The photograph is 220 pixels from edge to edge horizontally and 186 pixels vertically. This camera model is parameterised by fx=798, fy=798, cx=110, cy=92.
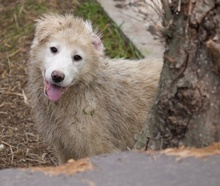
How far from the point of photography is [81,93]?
17.9ft

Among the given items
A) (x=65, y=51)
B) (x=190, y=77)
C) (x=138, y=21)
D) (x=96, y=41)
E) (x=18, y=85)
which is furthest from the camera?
(x=138, y=21)

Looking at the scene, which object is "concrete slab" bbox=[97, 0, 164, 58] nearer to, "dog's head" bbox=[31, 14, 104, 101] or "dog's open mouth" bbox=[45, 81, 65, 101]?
"dog's head" bbox=[31, 14, 104, 101]

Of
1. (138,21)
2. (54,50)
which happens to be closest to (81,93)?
(54,50)

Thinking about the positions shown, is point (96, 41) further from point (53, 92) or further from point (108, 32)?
point (108, 32)

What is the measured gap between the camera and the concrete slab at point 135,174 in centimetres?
340

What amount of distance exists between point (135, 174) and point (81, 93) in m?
2.05

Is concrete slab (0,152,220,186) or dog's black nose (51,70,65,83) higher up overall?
dog's black nose (51,70,65,83)

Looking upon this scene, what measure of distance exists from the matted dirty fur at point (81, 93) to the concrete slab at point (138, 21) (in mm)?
1443

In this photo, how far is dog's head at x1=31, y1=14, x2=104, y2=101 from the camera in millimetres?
5141

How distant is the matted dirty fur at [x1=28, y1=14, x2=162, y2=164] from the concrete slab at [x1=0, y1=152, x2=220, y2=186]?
164 centimetres

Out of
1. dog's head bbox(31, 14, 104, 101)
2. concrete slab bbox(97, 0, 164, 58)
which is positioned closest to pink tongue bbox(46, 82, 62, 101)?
dog's head bbox(31, 14, 104, 101)

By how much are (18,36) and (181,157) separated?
421 cm

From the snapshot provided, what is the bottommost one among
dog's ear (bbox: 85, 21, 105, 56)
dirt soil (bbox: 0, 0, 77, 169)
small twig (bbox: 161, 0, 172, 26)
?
dirt soil (bbox: 0, 0, 77, 169)

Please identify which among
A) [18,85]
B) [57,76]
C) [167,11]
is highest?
[167,11]
